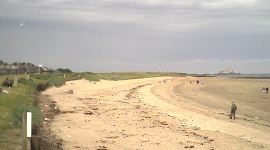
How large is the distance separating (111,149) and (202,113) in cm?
1612

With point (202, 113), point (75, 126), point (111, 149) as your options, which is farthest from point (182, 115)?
point (111, 149)

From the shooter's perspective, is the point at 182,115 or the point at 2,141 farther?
the point at 182,115

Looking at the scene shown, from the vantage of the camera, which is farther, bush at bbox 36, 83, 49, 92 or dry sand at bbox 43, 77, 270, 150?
bush at bbox 36, 83, 49, 92

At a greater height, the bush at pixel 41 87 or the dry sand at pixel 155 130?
the bush at pixel 41 87

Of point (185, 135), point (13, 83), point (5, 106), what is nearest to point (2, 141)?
point (5, 106)

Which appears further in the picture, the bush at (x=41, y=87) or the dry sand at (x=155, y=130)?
the bush at (x=41, y=87)

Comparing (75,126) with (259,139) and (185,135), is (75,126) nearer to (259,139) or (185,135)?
(185,135)

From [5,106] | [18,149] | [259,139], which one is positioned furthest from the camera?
[5,106]

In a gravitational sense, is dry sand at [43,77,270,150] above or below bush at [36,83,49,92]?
below

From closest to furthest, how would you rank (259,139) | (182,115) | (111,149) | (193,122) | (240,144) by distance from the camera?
(111,149) → (240,144) → (259,139) → (193,122) → (182,115)

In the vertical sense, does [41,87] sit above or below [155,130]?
above

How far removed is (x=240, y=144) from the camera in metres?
20.0

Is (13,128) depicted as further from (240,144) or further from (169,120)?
(169,120)

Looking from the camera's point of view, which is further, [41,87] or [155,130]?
[41,87]
